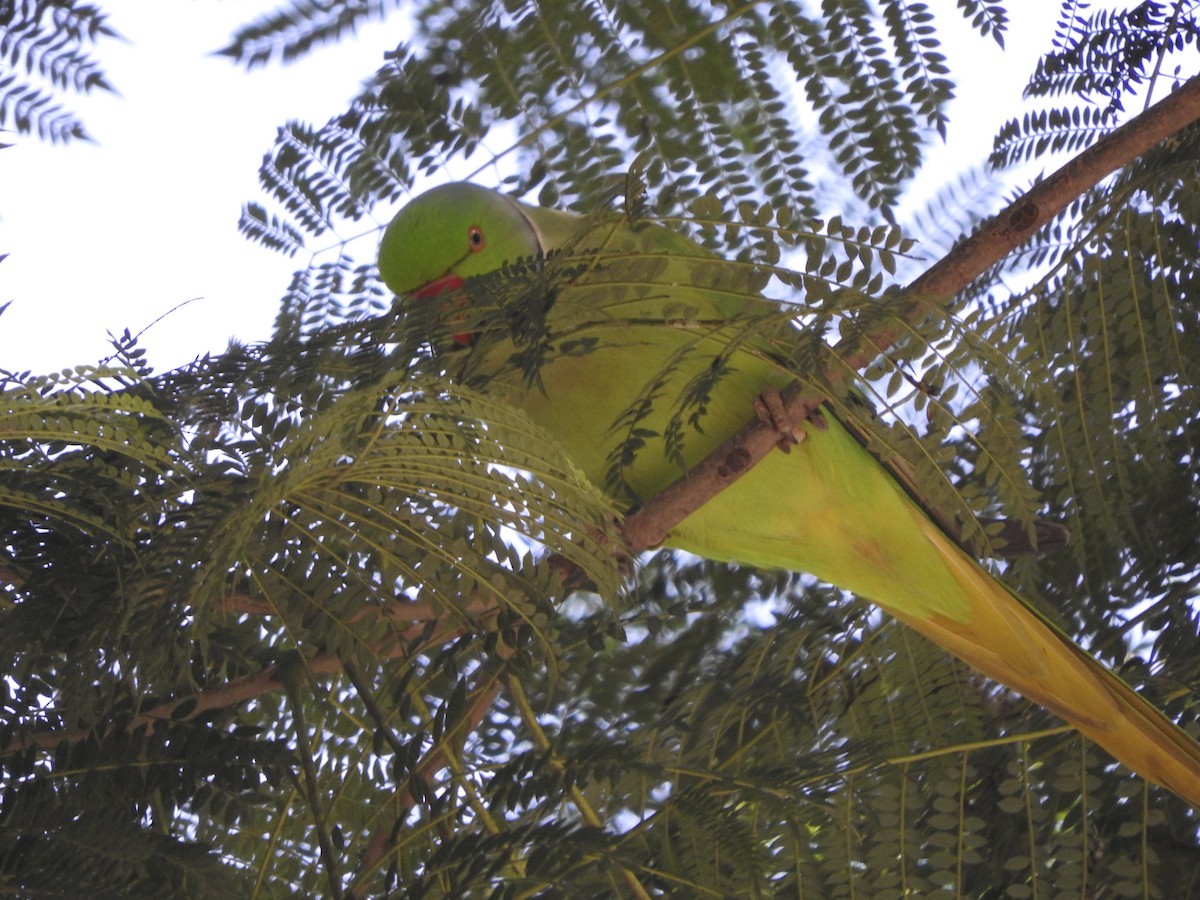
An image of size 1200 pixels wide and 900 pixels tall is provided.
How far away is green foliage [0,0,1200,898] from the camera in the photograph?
3.32 feet

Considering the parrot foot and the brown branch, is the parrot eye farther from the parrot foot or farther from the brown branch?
the brown branch

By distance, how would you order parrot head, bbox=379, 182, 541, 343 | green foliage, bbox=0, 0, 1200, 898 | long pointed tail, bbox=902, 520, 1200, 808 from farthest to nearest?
parrot head, bbox=379, 182, 541, 343 → long pointed tail, bbox=902, 520, 1200, 808 → green foliage, bbox=0, 0, 1200, 898

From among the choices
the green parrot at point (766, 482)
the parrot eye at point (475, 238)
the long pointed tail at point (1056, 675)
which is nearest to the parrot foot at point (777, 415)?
the green parrot at point (766, 482)

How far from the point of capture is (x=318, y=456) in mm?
887

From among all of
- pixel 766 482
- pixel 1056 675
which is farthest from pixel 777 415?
pixel 1056 675

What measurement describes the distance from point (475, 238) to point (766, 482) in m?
0.59

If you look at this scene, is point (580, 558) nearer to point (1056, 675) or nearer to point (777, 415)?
point (777, 415)

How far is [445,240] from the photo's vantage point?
5.82 ft

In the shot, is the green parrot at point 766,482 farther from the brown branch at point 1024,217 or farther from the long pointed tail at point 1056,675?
the brown branch at point 1024,217

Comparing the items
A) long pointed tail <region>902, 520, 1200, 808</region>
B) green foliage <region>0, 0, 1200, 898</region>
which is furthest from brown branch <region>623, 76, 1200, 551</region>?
long pointed tail <region>902, 520, 1200, 808</region>

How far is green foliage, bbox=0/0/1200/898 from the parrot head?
2.7 inches

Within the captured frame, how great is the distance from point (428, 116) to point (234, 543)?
0.95 m

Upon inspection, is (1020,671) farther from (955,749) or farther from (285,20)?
(285,20)

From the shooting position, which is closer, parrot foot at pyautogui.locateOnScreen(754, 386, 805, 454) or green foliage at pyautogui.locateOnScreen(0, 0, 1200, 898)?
green foliage at pyautogui.locateOnScreen(0, 0, 1200, 898)
